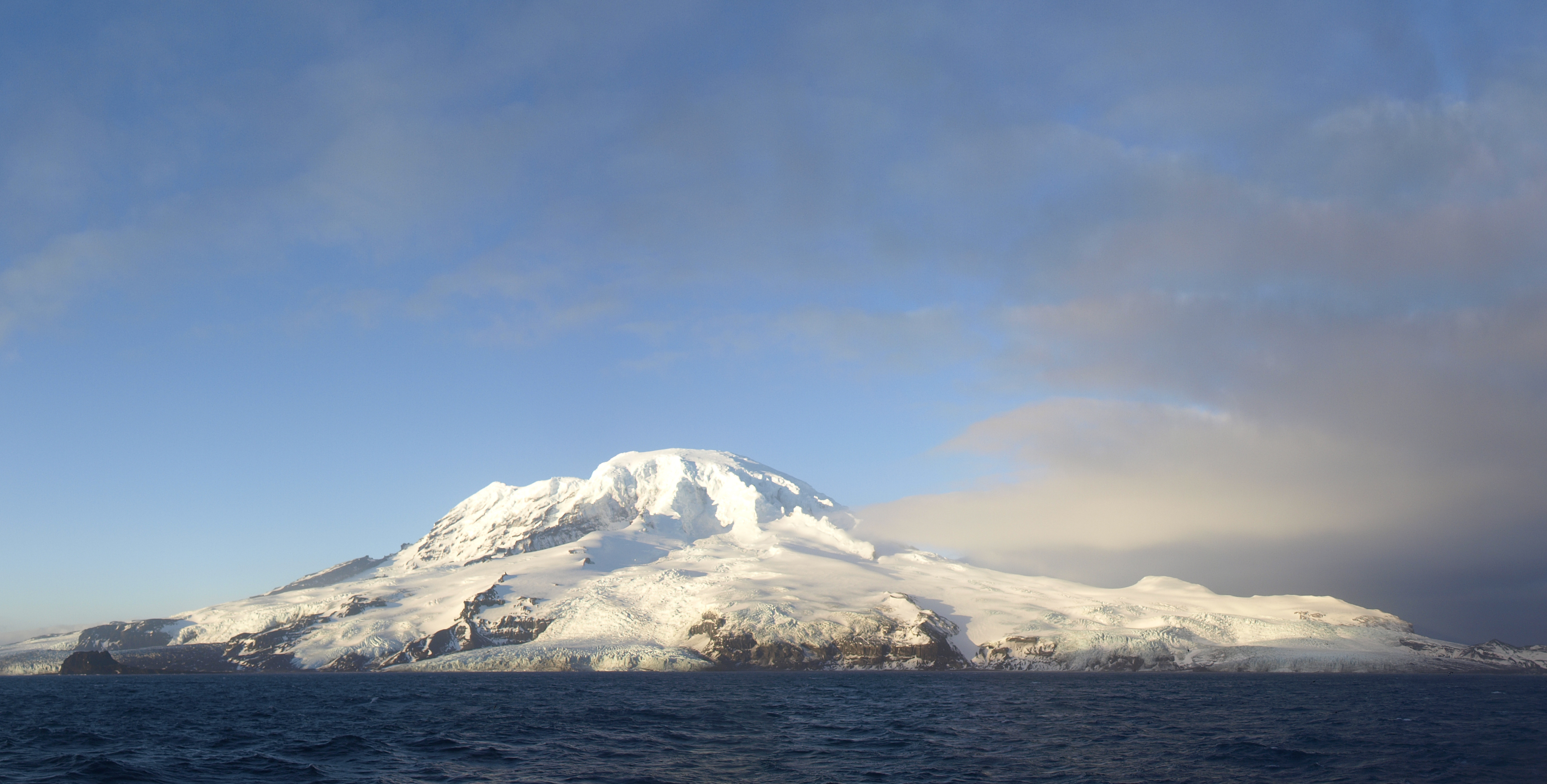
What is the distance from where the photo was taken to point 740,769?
59031mm

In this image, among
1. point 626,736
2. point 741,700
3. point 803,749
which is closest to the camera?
point 803,749

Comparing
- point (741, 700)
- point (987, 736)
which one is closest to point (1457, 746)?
point (987, 736)

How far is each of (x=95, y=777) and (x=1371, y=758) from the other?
8658 cm

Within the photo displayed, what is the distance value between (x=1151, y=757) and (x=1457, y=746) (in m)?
29.9

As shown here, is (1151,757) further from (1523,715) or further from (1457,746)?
(1523,715)

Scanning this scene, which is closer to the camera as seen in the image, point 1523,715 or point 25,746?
point 25,746

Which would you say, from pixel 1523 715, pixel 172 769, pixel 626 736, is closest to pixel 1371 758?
pixel 626 736

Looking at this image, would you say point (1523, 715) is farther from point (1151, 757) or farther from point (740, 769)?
point (740, 769)

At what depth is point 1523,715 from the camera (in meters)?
112

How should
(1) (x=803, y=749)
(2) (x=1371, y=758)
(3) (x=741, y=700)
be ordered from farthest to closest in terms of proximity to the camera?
1. (3) (x=741, y=700)
2. (1) (x=803, y=749)
3. (2) (x=1371, y=758)

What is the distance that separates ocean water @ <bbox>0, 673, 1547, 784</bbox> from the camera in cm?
5669

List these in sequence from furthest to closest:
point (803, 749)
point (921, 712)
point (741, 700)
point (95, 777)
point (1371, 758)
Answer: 1. point (741, 700)
2. point (921, 712)
3. point (803, 749)
4. point (1371, 758)
5. point (95, 777)

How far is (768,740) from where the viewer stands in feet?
250

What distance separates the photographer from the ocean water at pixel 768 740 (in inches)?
2232
